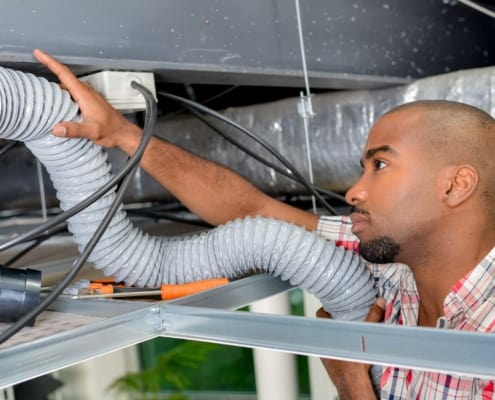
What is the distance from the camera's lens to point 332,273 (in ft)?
2.97

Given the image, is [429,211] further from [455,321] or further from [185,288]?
[185,288]

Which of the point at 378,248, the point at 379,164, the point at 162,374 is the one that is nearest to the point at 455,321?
the point at 378,248

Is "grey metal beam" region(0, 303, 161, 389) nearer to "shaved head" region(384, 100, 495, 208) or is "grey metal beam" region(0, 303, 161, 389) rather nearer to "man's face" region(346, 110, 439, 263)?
"man's face" region(346, 110, 439, 263)

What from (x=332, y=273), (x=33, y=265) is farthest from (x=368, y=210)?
(x=33, y=265)

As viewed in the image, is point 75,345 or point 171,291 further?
point 171,291

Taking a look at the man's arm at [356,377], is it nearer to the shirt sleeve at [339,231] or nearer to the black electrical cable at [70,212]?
the shirt sleeve at [339,231]

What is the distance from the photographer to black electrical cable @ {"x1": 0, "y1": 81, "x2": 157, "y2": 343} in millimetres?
662

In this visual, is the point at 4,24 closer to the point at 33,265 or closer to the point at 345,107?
the point at 33,265

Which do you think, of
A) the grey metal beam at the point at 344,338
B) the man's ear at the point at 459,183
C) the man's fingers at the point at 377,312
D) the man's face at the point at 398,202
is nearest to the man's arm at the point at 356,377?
the man's fingers at the point at 377,312

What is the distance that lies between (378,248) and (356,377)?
252 millimetres

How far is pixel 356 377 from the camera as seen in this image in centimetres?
104

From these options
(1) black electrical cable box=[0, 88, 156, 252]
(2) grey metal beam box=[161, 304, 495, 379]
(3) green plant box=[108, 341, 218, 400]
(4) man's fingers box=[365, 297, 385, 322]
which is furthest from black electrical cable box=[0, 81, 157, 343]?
(3) green plant box=[108, 341, 218, 400]

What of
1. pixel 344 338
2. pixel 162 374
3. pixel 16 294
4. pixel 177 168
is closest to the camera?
pixel 344 338

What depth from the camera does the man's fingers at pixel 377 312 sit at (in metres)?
1.00
